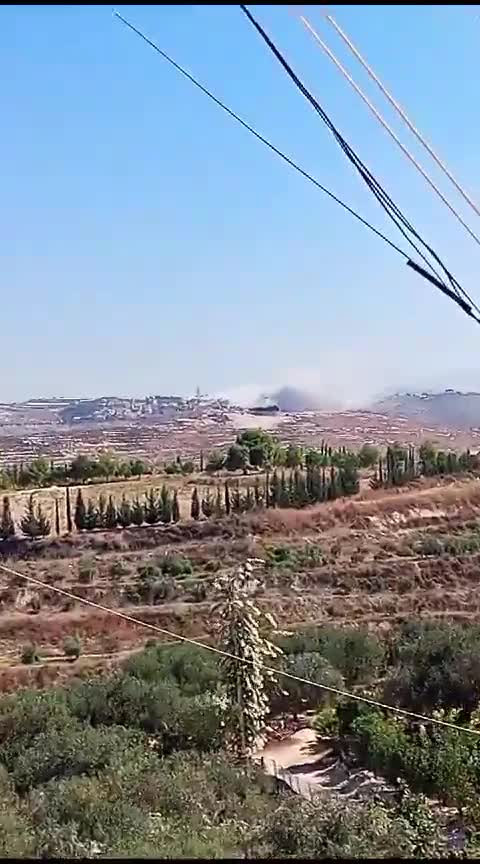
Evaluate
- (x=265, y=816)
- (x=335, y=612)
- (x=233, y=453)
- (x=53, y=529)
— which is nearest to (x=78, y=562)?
(x=53, y=529)

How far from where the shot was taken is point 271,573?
21859mm

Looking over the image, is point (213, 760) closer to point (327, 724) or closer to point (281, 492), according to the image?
point (327, 724)

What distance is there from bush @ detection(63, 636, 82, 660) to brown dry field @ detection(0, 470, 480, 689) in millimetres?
165

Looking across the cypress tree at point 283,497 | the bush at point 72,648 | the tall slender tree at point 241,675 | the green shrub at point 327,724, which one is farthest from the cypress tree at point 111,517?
the tall slender tree at point 241,675

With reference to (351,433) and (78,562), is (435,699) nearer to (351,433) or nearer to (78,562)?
(78,562)

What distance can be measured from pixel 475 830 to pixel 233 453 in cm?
2801

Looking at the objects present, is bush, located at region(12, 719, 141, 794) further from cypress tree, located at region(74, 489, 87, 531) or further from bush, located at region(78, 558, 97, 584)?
cypress tree, located at region(74, 489, 87, 531)

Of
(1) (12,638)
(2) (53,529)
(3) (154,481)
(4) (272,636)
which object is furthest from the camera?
(3) (154,481)

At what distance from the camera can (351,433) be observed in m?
46.3

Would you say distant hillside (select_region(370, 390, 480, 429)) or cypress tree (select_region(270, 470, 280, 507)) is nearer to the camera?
distant hillside (select_region(370, 390, 480, 429))

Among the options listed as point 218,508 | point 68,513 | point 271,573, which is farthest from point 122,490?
point 271,573

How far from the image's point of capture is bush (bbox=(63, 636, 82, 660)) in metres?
16.5

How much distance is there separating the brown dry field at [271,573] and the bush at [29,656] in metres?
0.13

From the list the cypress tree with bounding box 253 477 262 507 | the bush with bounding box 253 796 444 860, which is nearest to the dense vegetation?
the bush with bounding box 253 796 444 860
